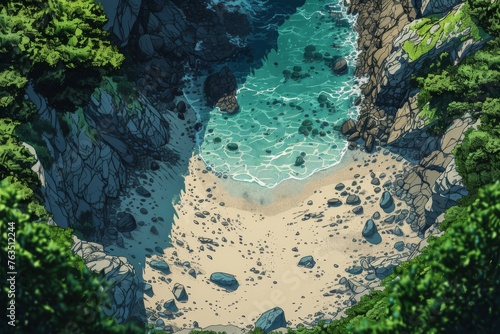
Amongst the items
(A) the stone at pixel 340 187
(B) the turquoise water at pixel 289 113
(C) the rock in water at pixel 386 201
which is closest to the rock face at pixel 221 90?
(B) the turquoise water at pixel 289 113

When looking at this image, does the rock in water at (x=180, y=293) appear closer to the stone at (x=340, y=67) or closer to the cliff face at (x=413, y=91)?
the cliff face at (x=413, y=91)

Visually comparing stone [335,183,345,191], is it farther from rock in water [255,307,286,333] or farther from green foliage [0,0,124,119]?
green foliage [0,0,124,119]

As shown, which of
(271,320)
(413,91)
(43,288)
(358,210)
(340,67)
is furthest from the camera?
(340,67)

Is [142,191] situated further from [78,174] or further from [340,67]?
[340,67]

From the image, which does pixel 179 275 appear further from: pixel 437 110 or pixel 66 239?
pixel 437 110

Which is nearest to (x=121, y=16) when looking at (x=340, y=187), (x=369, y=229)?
(x=340, y=187)
